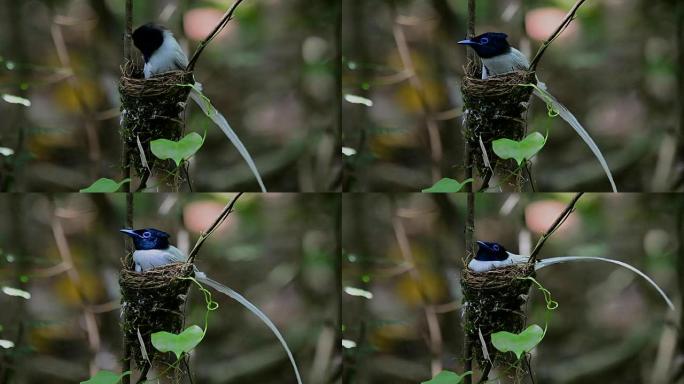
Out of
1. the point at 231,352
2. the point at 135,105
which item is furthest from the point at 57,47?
the point at 231,352

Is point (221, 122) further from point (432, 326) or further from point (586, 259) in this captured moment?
point (586, 259)

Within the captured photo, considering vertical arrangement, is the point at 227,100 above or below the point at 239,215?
above

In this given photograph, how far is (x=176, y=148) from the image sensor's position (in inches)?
90.1

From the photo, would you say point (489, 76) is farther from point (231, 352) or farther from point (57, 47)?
point (57, 47)

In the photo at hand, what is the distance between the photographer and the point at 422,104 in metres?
2.37

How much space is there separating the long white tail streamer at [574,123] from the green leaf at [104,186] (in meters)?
1.18

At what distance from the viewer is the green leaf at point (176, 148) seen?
90.0 inches

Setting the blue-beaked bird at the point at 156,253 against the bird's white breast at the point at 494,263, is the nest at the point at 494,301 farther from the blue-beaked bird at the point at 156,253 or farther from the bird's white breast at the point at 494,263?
the blue-beaked bird at the point at 156,253

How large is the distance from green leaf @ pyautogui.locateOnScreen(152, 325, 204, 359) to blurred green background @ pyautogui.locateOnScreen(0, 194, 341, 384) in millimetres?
64

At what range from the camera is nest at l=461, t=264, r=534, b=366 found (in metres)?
2.24


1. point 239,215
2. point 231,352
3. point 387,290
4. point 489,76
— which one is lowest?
point 231,352

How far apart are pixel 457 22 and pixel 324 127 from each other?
0.48 meters

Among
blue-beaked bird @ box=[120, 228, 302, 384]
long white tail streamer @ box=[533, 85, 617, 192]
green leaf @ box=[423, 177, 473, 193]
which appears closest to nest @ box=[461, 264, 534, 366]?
green leaf @ box=[423, 177, 473, 193]

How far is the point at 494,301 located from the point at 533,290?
0.40 feet
